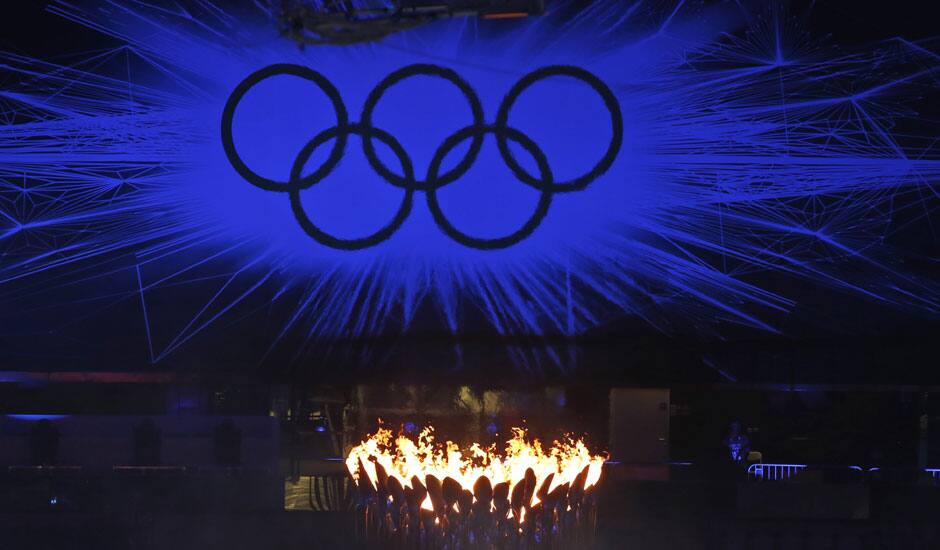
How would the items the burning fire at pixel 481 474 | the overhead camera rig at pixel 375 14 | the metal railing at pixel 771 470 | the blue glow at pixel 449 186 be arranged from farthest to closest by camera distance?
the metal railing at pixel 771 470 < the blue glow at pixel 449 186 < the overhead camera rig at pixel 375 14 < the burning fire at pixel 481 474

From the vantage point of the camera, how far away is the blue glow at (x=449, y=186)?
9297 mm

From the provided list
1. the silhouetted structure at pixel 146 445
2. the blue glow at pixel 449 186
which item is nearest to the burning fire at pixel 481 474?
the blue glow at pixel 449 186

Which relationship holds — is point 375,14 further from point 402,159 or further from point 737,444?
point 737,444

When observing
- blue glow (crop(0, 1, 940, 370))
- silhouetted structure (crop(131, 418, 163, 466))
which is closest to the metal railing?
blue glow (crop(0, 1, 940, 370))

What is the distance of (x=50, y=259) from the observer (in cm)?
984

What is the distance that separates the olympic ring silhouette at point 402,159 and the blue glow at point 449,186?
80mm

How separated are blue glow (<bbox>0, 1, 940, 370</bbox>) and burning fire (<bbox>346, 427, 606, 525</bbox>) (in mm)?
4055

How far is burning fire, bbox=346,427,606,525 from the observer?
214 inches

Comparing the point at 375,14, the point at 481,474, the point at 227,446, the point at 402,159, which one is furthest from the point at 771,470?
the point at 375,14

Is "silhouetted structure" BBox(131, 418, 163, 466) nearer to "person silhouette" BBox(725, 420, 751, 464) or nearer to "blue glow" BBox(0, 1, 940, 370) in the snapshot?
"blue glow" BBox(0, 1, 940, 370)

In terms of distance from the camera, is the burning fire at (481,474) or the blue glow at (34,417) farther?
the blue glow at (34,417)

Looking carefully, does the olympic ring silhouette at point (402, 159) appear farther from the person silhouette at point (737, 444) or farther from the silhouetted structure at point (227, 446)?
the person silhouette at point (737, 444)

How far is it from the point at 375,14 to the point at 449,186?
1.86 meters

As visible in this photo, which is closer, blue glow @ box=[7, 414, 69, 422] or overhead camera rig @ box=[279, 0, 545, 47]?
overhead camera rig @ box=[279, 0, 545, 47]
